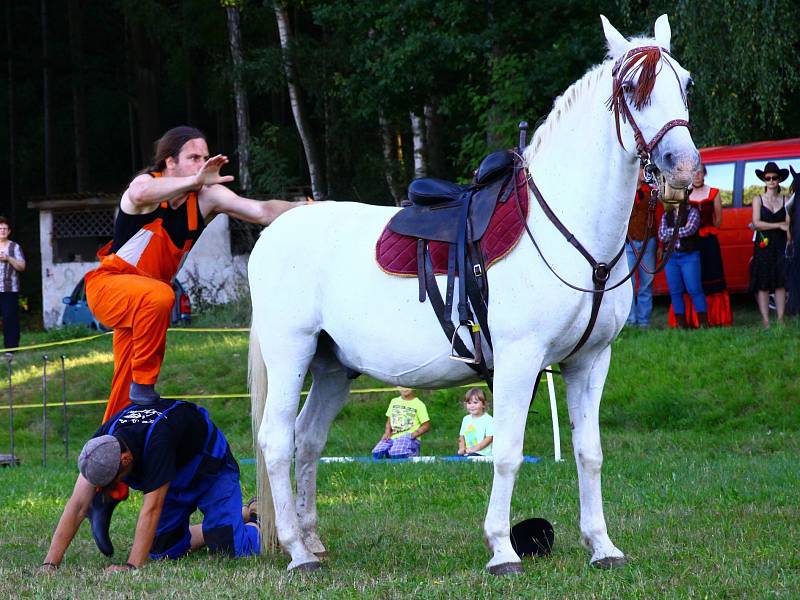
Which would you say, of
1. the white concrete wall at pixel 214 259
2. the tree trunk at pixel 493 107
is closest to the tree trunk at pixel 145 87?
the white concrete wall at pixel 214 259

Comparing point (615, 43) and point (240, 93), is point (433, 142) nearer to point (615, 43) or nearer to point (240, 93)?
point (240, 93)

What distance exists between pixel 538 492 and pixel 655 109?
378cm

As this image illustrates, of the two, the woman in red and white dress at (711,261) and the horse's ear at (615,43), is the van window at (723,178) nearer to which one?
the woman in red and white dress at (711,261)

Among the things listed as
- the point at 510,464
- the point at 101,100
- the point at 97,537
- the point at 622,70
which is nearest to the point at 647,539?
the point at 510,464

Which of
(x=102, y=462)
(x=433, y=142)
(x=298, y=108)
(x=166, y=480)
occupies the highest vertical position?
(x=298, y=108)

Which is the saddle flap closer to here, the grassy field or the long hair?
the long hair

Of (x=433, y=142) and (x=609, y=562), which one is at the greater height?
(x=433, y=142)

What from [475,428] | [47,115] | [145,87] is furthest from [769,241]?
[47,115]

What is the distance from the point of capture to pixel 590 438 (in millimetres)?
5949

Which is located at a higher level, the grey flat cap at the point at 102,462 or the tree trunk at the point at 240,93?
the tree trunk at the point at 240,93

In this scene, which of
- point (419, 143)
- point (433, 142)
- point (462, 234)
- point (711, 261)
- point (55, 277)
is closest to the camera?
point (462, 234)

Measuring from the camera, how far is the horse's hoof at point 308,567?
6125 millimetres

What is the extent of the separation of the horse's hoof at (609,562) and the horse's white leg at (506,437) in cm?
40

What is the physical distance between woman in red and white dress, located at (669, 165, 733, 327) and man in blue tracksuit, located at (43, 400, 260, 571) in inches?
332
